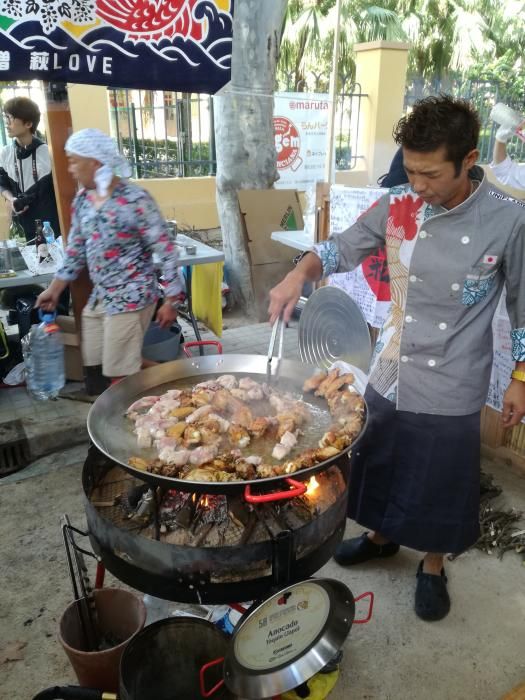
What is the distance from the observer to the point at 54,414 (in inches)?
181

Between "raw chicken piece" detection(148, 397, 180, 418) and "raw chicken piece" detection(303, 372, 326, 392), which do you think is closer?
"raw chicken piece" detection(148, 397, 180, 418)

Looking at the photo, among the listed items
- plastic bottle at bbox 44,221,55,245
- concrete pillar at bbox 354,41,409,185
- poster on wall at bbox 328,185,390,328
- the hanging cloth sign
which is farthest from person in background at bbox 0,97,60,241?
concrete pillar at bbox 354,41,409,185

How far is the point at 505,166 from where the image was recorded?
616cm

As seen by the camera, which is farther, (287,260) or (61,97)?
(287,260)

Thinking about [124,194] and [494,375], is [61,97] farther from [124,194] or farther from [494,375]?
[494,375]

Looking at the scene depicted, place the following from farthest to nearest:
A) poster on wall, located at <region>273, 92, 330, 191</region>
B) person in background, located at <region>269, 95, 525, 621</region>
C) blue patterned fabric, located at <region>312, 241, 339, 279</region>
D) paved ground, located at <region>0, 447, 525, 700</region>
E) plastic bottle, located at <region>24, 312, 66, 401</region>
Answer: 1. poster on wall, located at <region>273, 92, 330, 191</region>
2. plastic bottle, located at <region>24, 312, 66, 401</region>
3. blue patterned fabric, located at <region>312, 241, 339, 279</region>
4. paved ground, located at <region>0, 447, 525, 700</region>
5. person in background, located at <region>269, 95, 525, 621</region>

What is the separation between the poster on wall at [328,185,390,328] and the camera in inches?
160

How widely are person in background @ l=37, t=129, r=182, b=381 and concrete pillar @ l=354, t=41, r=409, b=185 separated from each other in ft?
32.1

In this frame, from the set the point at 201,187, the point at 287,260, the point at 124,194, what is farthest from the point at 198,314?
the point at 201,187

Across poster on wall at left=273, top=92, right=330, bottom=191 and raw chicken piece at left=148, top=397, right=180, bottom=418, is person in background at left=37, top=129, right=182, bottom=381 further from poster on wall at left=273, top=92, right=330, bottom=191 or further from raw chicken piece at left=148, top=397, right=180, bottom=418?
poster on wall at left=273, top=92, right=330, bottom=191

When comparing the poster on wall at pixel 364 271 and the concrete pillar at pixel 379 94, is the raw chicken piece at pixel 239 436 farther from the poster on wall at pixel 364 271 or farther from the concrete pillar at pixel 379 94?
the concrete pillar at pixel 379 94

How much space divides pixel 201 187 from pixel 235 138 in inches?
125

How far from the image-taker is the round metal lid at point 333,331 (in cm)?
290

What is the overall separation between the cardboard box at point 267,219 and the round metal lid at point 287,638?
231 inches
